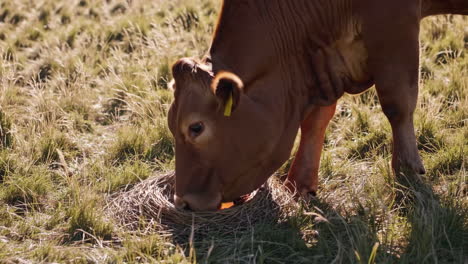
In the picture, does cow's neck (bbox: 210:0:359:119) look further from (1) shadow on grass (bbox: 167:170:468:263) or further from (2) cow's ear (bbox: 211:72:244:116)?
(1) shadow on grass (bbox: 167:170:468:263)

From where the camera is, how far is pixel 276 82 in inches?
198

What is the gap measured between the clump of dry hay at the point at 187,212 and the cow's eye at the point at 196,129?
54cm

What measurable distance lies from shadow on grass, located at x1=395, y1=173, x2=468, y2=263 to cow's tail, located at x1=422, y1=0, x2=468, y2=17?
4.43 ft

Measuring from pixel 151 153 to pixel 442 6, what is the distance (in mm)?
2651

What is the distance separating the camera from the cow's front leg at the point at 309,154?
18.1ft

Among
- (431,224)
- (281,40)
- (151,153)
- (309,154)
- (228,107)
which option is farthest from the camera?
(151,153)

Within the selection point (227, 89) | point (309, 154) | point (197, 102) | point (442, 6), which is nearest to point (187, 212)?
point (197, 102)

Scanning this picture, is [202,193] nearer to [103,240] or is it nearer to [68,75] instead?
[103,240]

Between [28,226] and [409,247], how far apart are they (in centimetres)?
256

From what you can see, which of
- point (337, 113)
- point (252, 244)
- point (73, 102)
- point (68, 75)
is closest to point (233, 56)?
point (252, 244)

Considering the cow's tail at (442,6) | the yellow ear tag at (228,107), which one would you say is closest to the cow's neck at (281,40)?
the yellow ear tag at (228,107)

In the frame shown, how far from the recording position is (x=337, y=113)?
6.88 meters

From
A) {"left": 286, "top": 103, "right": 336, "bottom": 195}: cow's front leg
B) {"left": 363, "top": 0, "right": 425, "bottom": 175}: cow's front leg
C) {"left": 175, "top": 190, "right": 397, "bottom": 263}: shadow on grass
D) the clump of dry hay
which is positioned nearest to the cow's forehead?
the clump of dry hay

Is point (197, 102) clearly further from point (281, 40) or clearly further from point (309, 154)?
point (309, 154)
